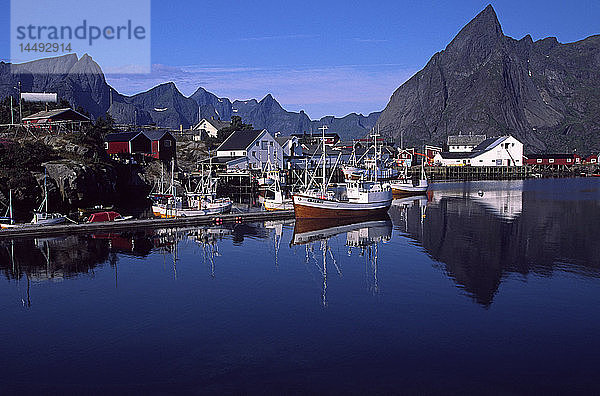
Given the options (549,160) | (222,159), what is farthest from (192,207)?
(549,160)

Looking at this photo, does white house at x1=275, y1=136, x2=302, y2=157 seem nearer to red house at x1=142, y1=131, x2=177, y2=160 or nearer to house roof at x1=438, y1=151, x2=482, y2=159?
red house at x1=142, y1=131, x2=177, y2=160

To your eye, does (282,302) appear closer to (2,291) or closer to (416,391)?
(416,391)

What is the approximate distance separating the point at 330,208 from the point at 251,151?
44436 millimetres

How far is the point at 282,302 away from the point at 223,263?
9076mm

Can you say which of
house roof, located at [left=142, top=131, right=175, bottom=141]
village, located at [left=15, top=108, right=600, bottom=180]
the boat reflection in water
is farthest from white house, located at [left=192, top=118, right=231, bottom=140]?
the boat reflection in water

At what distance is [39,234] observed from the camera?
39750 millimetres

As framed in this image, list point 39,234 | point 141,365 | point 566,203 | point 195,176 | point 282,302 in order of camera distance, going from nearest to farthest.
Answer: point 141,365 < point 282,302 < point 39,234 < point 566,203 < point 195,176

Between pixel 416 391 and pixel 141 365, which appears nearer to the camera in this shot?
pixel 416 391

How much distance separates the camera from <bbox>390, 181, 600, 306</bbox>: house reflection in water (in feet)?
101

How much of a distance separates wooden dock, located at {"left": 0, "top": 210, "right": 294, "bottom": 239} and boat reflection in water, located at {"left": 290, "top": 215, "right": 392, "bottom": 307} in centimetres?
353

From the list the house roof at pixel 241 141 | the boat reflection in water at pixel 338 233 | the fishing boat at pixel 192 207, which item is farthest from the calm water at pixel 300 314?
the house roof at pixel 241 141

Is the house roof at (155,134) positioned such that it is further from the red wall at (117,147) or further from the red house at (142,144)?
the red wall at (117,147)

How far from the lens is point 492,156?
14062 centimetres

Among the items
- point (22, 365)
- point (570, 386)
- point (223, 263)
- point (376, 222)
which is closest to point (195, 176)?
point (376, 222)
